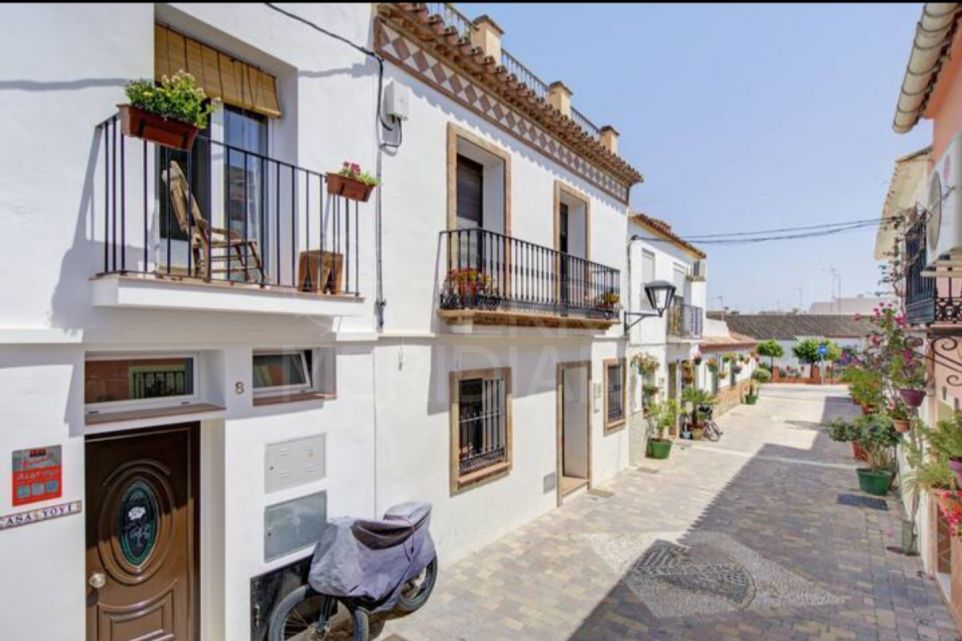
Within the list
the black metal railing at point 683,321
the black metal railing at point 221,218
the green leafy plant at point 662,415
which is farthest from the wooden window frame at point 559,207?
the black metal railing at point 683,321

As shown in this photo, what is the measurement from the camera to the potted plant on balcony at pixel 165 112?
375cm

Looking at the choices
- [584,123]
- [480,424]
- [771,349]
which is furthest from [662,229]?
[771,349]

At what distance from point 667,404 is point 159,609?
13.0 metres

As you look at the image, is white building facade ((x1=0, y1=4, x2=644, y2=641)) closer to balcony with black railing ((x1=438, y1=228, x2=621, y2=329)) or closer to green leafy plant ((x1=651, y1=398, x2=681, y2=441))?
balcony with black railing ((x1=438, y1=228, x2=621, y2=329))

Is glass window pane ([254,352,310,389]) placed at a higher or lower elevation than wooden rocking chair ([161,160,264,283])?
lower

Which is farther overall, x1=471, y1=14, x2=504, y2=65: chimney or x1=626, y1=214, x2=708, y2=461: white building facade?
x1=626, y1=214, x2=708, y2=461: white building facade

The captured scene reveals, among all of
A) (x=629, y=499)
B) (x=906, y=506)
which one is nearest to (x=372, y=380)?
(x=629, y=499)

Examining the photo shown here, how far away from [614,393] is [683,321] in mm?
5290

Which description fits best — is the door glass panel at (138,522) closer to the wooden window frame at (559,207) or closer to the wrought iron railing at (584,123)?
the wooden window frame at (559,207)

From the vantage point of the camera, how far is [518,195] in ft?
29.7

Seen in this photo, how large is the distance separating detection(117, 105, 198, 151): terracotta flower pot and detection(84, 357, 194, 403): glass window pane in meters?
1.88

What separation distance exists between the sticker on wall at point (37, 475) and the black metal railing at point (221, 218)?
141cm

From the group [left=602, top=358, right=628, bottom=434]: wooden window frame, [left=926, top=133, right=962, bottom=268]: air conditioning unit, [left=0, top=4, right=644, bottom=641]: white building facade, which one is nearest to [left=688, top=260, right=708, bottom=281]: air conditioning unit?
[left=602, top=358, right=628, bottom=434]: wooden window frame

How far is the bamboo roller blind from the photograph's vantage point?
4.68 meters
